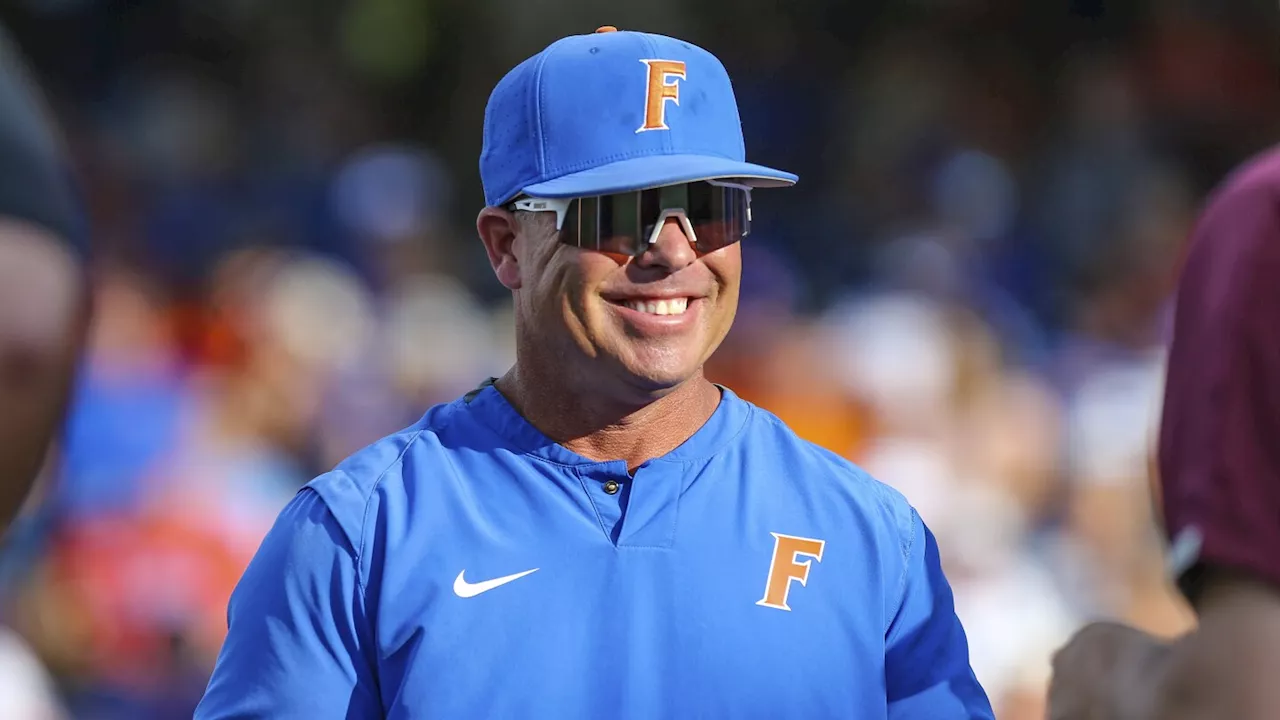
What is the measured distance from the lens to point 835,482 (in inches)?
87.6

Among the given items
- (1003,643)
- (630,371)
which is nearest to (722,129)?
(630,371)

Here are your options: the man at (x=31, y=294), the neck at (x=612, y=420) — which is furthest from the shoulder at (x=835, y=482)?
the man at (x=31, y=294)

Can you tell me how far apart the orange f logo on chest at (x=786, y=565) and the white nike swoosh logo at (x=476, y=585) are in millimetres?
347

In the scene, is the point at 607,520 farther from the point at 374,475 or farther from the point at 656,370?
the point at 374,475

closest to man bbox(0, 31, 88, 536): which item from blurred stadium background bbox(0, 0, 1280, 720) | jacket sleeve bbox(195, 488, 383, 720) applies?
jacket sleeve bbox(195, 488, 383, 720)

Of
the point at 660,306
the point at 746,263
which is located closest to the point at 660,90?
the point at 660,306

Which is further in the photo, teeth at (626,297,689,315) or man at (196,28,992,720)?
teeth at (626,297,689,315)

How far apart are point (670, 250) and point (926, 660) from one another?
0.70 m

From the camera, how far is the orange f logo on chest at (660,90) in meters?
2.19

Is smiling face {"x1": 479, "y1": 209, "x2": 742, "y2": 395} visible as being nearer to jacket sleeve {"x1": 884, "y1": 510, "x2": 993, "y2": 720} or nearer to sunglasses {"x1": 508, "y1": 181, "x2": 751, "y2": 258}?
sunglasses {"x1": 508, "y1": 181, "x2": 751, "y2": 258}

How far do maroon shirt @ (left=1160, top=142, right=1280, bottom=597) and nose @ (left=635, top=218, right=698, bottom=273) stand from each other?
1.00 m

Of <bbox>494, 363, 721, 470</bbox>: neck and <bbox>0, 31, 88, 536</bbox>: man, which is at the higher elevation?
<bbox>0, 31, 88, 536</bbox>: man

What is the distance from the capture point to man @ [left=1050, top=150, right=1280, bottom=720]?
117cm

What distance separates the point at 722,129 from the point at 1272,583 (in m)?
1.27
